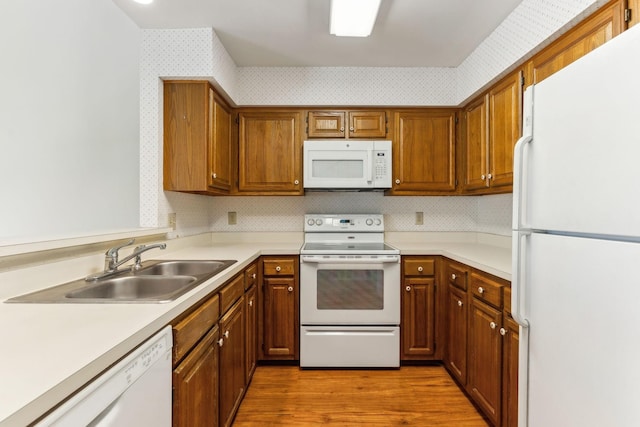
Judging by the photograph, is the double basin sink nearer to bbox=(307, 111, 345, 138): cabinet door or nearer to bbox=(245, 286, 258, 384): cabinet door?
bbox=(245, 286, 258, 384): cabinet door

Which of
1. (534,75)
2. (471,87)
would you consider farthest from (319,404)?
(471,87)

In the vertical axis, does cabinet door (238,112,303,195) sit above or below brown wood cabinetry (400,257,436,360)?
above

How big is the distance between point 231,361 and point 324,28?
2.10 meters

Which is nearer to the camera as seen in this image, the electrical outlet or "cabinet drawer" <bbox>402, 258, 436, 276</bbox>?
"cabinet drawer" <bbox>402, 258, 436, 276</bbox>

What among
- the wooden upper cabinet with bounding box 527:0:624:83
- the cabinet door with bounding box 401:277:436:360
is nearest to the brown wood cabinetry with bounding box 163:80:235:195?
the cabinet door with bounding box 401:277:436:360

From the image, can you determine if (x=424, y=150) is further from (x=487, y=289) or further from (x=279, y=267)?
(x=279, y=267)

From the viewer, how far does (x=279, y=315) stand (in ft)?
8.21

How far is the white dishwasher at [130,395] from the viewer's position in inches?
25.4

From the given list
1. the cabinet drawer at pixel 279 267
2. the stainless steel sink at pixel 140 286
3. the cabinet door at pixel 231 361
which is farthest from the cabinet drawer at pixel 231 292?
the cabinet drawer at pixel 279 267

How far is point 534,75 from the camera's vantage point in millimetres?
1860

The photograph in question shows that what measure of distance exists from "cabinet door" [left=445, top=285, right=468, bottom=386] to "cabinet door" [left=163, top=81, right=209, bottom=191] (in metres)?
1.87

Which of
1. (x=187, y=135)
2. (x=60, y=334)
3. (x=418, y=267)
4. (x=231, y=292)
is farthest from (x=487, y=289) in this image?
(x=187, y=135)

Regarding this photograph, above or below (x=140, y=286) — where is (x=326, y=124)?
above

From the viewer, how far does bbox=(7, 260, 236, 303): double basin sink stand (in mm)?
1147
